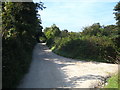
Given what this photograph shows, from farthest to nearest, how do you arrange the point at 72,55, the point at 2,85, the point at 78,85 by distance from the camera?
the point at 72,55, the point at 78,85, the point at 2,85

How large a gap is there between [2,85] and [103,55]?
1202 cm

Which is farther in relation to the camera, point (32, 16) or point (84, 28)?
point (84, 28)

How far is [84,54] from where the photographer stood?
54.8 feet

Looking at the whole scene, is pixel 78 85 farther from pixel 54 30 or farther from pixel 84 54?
pixel 54 30

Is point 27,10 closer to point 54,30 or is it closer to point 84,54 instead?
point 84,54

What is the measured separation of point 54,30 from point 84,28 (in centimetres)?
777

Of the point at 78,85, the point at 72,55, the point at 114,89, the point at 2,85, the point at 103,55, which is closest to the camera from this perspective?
the point at 2,85

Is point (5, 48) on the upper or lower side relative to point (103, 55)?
upper

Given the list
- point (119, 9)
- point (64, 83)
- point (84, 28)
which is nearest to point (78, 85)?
point (64, 83)

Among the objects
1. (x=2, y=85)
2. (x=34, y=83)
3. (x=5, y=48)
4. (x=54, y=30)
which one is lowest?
(x=34, y=83)

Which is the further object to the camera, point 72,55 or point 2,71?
point 72,55

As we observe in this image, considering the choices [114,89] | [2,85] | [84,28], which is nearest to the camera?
[2,85]

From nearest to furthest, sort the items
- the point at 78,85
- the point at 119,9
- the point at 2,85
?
the point at 2,85
the point at 78,85
the point at 119,9

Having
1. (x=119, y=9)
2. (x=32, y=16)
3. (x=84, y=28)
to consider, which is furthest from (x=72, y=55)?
(x=84, y=28)
